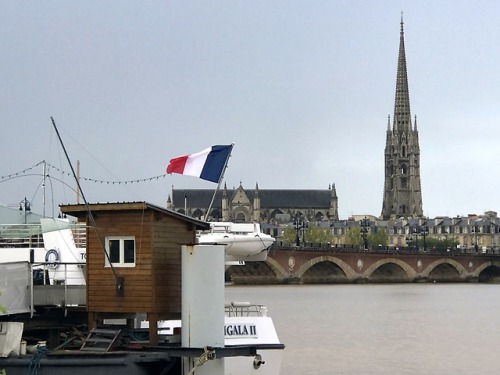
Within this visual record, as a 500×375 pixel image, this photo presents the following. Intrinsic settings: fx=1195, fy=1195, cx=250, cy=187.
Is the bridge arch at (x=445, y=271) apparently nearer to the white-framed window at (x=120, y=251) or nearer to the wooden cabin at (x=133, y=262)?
the wooden cabin at (x=133, y=262)

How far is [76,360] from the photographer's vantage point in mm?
21203

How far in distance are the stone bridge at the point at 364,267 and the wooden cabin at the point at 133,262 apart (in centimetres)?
10688

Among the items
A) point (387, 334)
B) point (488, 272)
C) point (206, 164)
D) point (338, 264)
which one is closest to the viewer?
point (206, 164)

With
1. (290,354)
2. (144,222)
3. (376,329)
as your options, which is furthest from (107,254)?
(376,329)

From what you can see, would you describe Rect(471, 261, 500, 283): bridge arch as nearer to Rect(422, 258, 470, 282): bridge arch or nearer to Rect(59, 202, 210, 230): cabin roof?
Rect(422, 258, 470, 282): bridge arch

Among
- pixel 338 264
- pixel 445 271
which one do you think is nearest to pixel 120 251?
pixel 338 264

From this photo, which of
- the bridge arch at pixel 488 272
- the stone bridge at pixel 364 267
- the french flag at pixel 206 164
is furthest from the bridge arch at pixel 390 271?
the french flag at pixel 206 164

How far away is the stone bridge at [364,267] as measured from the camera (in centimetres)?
13262

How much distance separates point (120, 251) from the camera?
73.8 feet

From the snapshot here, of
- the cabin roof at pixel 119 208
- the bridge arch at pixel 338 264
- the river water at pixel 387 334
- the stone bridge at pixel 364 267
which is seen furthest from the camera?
the bridge arch at pixel 338 264

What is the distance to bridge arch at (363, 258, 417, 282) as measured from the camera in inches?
5507

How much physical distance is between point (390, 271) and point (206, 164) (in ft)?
402

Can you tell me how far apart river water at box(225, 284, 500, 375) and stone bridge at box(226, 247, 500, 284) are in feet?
122

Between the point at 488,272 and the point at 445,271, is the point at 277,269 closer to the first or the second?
the point at 445,271
